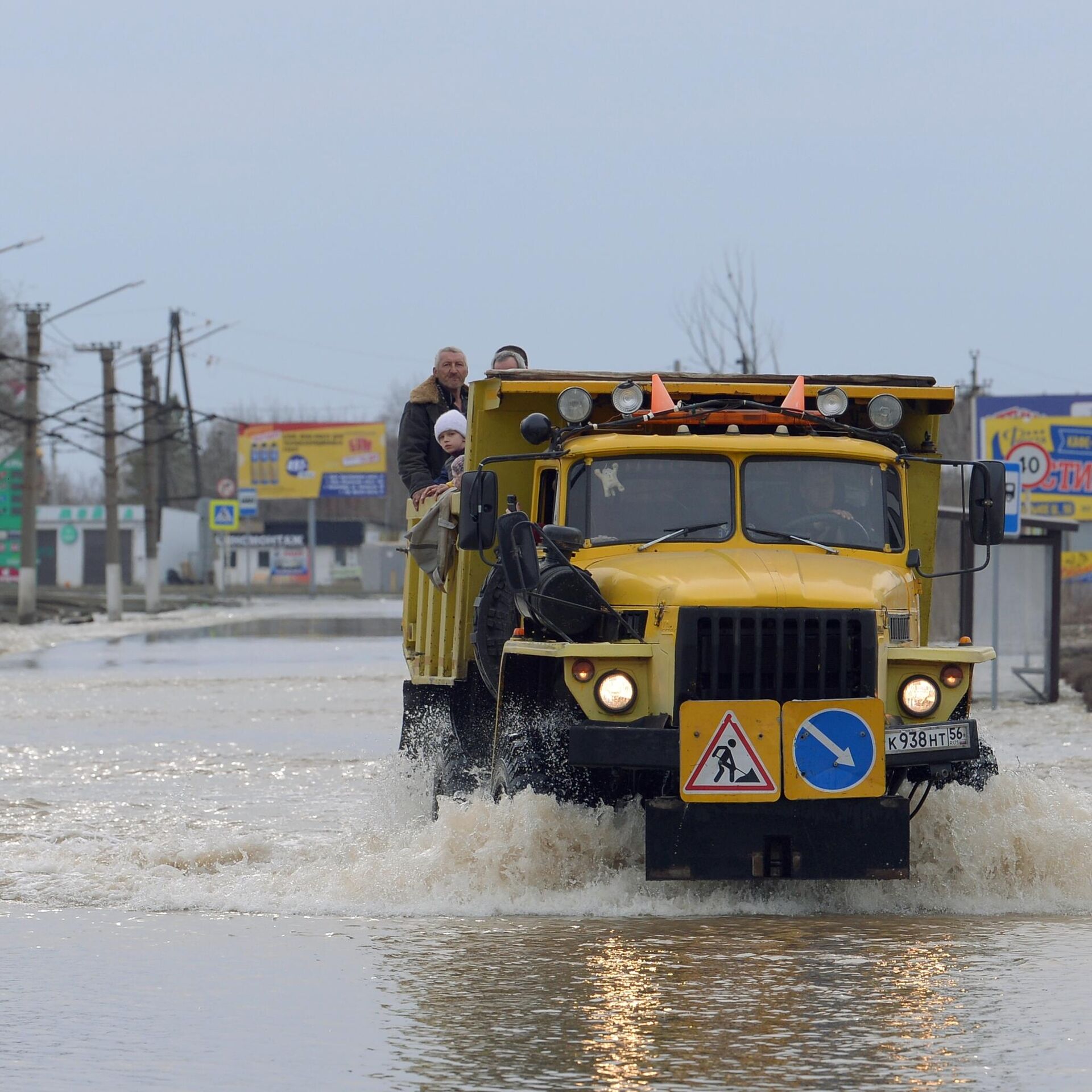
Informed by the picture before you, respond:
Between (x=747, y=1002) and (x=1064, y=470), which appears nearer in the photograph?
(x=747, y=1002)

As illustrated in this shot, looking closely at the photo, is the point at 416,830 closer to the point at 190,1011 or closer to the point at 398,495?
the point at 190,1011

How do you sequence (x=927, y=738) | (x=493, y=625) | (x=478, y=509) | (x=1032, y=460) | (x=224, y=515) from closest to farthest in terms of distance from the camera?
(x=927, y=738) < (x=478, y=509) < (x=493, y=625) < (x=1032, y=460) < (x=224, y=515)

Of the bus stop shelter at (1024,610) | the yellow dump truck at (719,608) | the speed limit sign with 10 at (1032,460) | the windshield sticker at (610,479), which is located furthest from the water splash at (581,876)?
the speed limit sign with 10 at (1032,460)

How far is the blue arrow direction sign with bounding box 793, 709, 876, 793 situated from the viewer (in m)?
8.73

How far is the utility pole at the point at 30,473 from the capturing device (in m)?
49.5

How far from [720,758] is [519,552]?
1.40 metres

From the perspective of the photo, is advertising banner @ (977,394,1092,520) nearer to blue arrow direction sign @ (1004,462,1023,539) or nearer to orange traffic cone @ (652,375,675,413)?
blue arrow direction sign @ (1004,462,1023,539)

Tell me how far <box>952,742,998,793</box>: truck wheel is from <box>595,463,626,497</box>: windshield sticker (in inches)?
83.3

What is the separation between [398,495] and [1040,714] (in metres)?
126

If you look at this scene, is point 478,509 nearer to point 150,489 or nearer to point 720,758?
point 720,758

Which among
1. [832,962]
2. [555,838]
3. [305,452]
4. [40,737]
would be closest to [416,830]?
[555,838]

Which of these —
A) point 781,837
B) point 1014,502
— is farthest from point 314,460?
point 781,837

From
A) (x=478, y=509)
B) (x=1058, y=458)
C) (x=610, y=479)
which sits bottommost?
(x=478, y=509)

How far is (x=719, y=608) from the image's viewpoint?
29.2 feet
